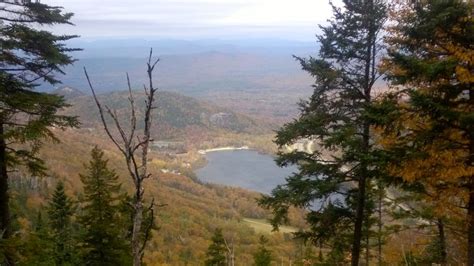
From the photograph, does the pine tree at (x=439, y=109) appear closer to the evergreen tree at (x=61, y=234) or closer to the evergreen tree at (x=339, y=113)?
the evergreen tree at (x=339, y=113)

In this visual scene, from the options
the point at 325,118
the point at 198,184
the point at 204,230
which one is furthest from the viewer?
the point at 198,184

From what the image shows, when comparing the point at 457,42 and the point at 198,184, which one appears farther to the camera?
the point at 198,184

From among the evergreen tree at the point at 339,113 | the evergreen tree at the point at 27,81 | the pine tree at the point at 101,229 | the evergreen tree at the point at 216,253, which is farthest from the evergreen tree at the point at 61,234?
the evergreen tree at the point at 339,113

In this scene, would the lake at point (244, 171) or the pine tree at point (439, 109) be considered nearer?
the pine tree at point (439, 109)

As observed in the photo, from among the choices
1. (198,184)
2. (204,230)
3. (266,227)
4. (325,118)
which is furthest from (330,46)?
(198,184)

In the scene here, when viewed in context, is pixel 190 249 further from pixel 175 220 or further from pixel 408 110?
pixel 408 110

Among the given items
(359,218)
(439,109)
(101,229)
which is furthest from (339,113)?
(101,229)

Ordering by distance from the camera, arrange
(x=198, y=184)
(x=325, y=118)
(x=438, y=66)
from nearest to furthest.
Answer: (x=438, y=66) → (x=325, y=118) → (x=198, y=184)
